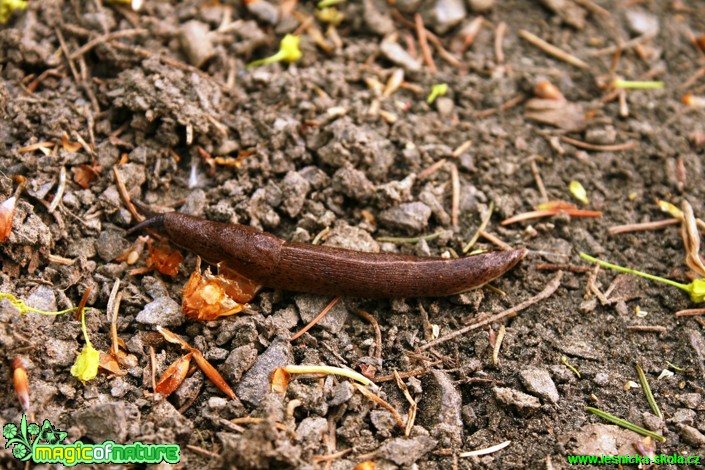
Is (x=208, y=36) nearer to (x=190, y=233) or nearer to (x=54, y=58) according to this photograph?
(x=54, y=58)

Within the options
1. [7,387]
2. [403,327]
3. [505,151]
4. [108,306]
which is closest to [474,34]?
[505,151]

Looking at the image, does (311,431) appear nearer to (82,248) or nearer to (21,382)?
(21,382)

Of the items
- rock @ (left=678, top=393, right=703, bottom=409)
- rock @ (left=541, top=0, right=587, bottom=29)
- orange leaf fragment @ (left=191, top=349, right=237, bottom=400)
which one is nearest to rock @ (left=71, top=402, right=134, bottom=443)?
orange leaf fragment @ (left=191, top=349, right=237, bottom=400)

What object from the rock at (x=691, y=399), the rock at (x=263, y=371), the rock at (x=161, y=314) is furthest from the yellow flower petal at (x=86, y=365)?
the rock at (x=691, y=399)

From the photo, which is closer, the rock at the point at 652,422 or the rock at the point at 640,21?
the rock at the point at 652,422

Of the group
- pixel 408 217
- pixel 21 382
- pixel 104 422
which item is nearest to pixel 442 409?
pixel 408 217

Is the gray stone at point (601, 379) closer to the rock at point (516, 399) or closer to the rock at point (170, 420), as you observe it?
the rock at point (516, 399)
